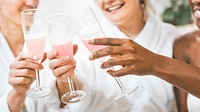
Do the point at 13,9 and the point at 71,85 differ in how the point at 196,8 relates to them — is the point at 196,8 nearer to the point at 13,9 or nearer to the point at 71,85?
the point at 71,85

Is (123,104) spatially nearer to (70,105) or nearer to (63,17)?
(70,105)

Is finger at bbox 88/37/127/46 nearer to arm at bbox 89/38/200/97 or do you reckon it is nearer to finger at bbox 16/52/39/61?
arm at bbox 89/38/200/97

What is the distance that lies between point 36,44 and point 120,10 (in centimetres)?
40

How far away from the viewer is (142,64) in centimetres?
115

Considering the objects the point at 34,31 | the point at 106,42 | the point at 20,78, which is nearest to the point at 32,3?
the point at 34,31

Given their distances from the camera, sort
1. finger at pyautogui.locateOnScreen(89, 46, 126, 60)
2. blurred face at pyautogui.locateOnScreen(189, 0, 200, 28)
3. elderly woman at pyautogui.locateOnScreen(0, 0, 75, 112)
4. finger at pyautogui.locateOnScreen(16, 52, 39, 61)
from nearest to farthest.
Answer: finger at pyautogui.locateOnScreen(89, 46, 126, 60) → finger at pyautogui.locateOnScreen(16, 52, 39, 61) → elderly woman at pyautogui.locateOnScreen(0, 0, 75, 112) → blurred face at pyautogui.locateOnScreen(189, 0, 200, 28)

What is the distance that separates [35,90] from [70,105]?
0.56 feet

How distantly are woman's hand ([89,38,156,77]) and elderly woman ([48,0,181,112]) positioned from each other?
249 millimetres

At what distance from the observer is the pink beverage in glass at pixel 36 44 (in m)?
1.17

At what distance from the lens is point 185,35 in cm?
145

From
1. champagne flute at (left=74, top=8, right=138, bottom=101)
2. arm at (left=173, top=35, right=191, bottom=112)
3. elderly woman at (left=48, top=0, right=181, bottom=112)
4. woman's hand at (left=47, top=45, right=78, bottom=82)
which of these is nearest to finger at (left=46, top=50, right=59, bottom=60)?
woman's hand at (left=47, top=45, right=78, bottom=82)

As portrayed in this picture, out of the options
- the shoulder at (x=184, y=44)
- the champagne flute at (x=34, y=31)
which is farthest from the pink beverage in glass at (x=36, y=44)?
the shoulder at (x=184, y=44)

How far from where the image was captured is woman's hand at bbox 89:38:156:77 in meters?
1.09

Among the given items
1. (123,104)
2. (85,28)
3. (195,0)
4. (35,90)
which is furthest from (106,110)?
(195,0)
